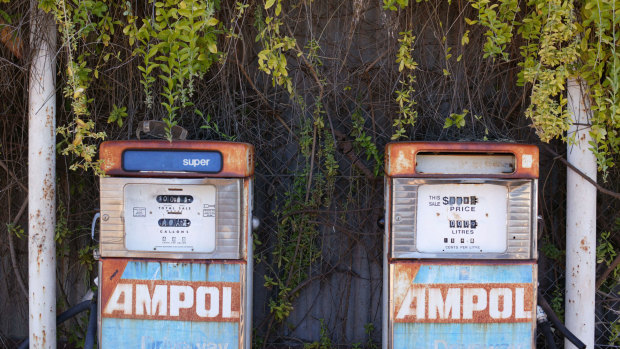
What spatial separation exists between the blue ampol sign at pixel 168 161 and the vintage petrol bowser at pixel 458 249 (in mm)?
943

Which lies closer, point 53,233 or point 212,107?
point 53,233

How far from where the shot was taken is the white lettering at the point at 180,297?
9.64 feet

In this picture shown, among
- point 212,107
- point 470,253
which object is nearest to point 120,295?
point 212,107

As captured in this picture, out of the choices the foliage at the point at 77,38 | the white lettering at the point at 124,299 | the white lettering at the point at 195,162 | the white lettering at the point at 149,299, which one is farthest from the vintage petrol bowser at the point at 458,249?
the foliage at the point at 77,38

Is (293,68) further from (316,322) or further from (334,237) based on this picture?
(316,322)

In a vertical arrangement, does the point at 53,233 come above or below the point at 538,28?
below

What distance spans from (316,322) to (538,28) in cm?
247

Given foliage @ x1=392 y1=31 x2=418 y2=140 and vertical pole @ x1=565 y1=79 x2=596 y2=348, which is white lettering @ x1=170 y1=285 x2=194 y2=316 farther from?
vertical pole @ x1=565 y1=79 x2=596 y2=348

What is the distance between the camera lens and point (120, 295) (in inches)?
115

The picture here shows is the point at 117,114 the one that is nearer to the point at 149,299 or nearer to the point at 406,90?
the point at 149,299

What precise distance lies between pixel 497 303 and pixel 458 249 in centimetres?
33

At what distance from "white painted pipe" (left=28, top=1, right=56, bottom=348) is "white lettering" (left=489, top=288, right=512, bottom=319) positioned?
2606mm

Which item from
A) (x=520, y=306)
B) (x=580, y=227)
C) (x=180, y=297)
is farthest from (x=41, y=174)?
(x=580, y=227)

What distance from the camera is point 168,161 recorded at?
288 centimetres
